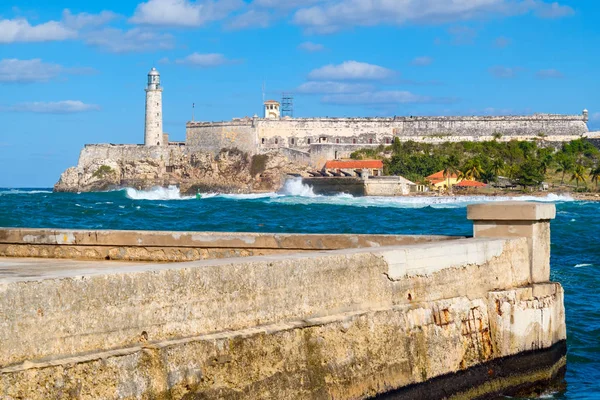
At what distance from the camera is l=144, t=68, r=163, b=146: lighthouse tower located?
89.9 m

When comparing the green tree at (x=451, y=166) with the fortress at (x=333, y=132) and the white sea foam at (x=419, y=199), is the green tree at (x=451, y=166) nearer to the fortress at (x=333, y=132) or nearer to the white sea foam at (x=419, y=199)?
the fortress at (x=333, y=132)

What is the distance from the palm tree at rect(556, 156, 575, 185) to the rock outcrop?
22759 mm

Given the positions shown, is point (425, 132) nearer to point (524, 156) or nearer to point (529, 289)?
point (524, 156)

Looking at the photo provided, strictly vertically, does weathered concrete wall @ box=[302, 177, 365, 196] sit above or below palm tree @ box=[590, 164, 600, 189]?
below

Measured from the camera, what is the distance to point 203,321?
21.4 ft

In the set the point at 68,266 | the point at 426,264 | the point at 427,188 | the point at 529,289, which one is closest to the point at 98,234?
the point at 68,266

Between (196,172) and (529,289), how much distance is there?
86.7m

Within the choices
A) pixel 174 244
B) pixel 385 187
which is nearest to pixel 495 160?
pixel 385 187

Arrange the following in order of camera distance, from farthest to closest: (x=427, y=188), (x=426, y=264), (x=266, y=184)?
(x=266, y=184)
(x=427, y=188)
(x=426, y=264)

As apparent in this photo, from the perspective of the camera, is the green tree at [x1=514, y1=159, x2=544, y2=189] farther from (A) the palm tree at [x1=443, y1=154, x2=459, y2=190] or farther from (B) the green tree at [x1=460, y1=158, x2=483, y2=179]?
(A) the palm tree at [x1=443, y1=154, x2=459, y2=190]

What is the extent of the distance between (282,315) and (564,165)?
84.5 meters

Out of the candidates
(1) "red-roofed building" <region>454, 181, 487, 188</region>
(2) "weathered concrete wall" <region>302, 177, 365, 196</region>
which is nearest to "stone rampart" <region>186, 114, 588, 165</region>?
(2) "weathered concrete wall" <region>302, 177, 365, 196</region>

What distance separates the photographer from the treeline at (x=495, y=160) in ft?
280

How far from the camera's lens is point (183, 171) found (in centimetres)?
9619
